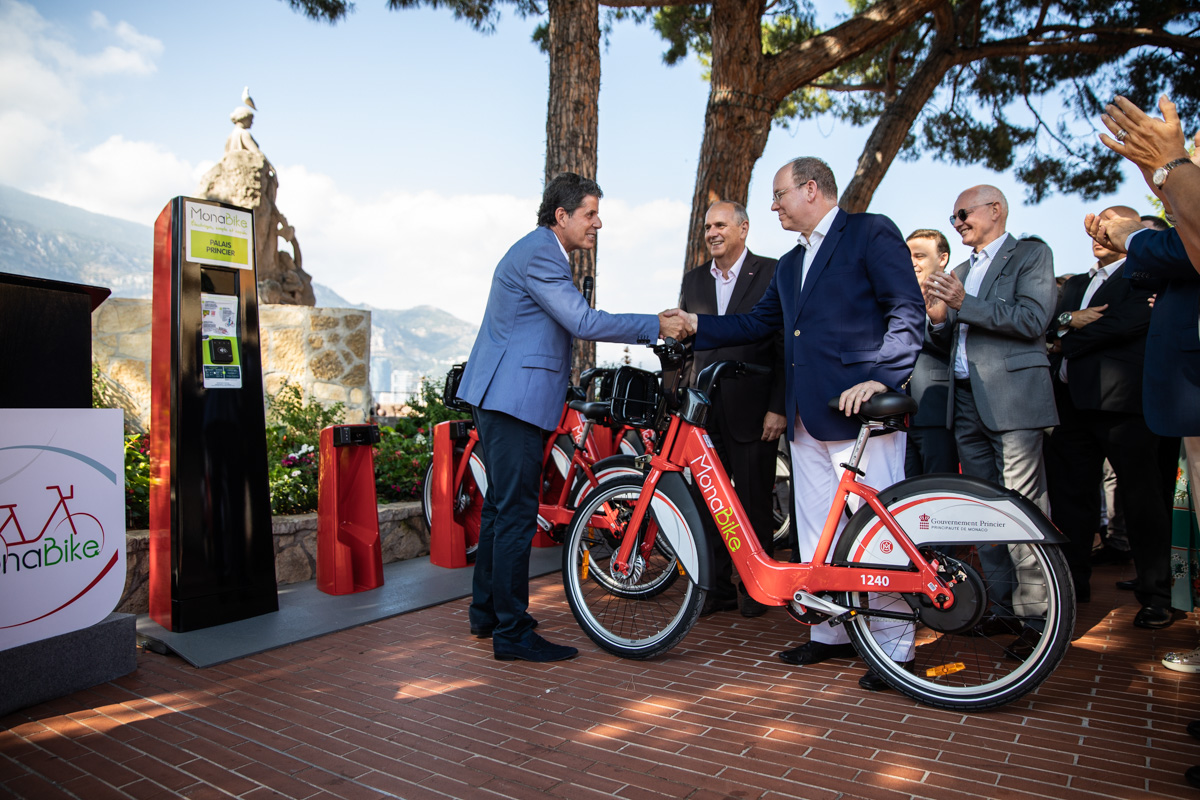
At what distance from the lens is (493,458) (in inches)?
136

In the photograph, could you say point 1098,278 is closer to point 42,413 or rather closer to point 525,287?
point 525,287

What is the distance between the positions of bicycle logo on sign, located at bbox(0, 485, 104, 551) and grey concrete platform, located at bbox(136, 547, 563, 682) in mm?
996

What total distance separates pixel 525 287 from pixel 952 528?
6.46 ft

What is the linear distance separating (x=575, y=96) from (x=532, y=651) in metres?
4.59

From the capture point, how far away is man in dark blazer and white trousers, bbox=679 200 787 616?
13.5 ft

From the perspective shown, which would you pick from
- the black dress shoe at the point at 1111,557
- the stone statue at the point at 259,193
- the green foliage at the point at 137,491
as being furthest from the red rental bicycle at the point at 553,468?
the stone statue at the point at 259,193

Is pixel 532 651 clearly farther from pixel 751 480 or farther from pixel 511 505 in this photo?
pixel 751 480

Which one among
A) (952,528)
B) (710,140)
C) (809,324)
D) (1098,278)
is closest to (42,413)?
(809,324)

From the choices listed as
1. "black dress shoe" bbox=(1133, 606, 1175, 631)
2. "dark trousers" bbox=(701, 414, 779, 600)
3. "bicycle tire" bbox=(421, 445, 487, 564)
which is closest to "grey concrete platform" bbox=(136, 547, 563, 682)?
"bicycle tire" bbox=(421, 445, 487, 564)

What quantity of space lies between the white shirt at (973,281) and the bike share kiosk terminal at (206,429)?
355 cm

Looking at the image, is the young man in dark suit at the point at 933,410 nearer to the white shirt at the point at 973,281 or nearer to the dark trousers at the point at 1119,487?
the white shirt at the point at 973,281

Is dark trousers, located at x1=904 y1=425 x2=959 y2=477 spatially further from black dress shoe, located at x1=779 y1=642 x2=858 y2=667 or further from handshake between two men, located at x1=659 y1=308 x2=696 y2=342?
handshake between two men, located at x1=659 y1=308 x2=696 y2=342

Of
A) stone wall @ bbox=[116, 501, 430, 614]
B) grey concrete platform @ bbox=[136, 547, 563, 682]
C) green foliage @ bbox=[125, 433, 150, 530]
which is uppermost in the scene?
green foliage @ bbox=[125, 433, 150, 530]

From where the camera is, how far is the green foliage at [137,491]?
441 cm
